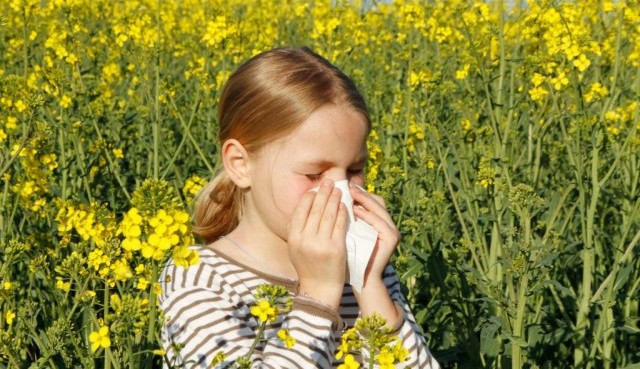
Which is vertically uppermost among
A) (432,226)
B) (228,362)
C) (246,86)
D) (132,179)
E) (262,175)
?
(246,86)

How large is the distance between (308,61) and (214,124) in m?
2.56

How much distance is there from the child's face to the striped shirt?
14 cm

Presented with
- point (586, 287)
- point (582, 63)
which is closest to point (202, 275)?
point (586, 287)

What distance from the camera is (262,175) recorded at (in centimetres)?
198

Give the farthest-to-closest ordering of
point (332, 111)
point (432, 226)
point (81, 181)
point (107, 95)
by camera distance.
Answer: point (107, 95), point (81, 181), point (432, 226), point (332, 111)

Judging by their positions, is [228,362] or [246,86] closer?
[228,362]

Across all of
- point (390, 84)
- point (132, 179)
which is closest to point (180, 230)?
point (132, 179)

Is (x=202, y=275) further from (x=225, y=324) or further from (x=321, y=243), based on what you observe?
(x=321, y=243)

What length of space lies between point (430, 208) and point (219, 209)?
0.92 m

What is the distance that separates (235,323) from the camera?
177 cm

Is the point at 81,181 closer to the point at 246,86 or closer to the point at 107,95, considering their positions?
the point at 107,95

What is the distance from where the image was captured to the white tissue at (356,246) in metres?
1.77

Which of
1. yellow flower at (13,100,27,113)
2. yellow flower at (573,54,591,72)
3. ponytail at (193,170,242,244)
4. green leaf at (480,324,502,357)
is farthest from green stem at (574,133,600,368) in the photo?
yellow flower at (13,100,27,113)

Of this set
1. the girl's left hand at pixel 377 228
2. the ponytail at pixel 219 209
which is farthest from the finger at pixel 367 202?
the ponytail at pixel 219 209
